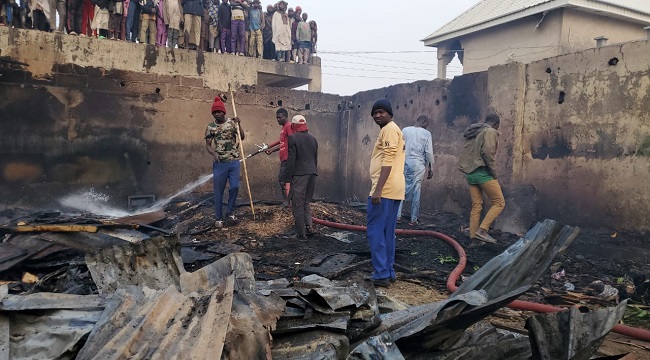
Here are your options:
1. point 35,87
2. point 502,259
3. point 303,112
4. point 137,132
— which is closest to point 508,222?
point 502,259

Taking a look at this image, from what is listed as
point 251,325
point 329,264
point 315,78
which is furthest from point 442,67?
point 251,325

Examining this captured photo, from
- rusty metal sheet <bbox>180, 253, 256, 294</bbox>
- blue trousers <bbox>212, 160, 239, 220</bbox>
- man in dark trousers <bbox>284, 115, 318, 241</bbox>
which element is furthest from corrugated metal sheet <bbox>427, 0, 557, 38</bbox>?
rusty metal sheet <bbox>180, 253, 256, 294</bbox>

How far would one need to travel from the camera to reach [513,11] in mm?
12945

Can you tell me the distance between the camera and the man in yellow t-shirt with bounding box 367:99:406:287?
4.50 meters

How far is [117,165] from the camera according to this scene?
9453 mm

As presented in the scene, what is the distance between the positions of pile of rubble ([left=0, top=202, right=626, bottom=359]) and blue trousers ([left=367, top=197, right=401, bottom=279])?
117cm

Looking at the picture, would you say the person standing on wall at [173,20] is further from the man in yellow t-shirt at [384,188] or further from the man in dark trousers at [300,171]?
the man in yellow t-shirt at [384,188]

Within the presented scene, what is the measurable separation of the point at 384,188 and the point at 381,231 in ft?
1.48

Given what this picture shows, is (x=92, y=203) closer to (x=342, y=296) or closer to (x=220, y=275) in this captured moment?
(x=220, y=275)

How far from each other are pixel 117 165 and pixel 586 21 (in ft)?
41.7

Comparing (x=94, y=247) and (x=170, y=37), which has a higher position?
(x=170, y=37)

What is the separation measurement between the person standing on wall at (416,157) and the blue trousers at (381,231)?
126 inches

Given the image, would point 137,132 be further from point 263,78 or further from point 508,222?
point 508,222

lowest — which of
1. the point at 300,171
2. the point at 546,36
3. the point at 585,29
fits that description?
the point at 300,171
